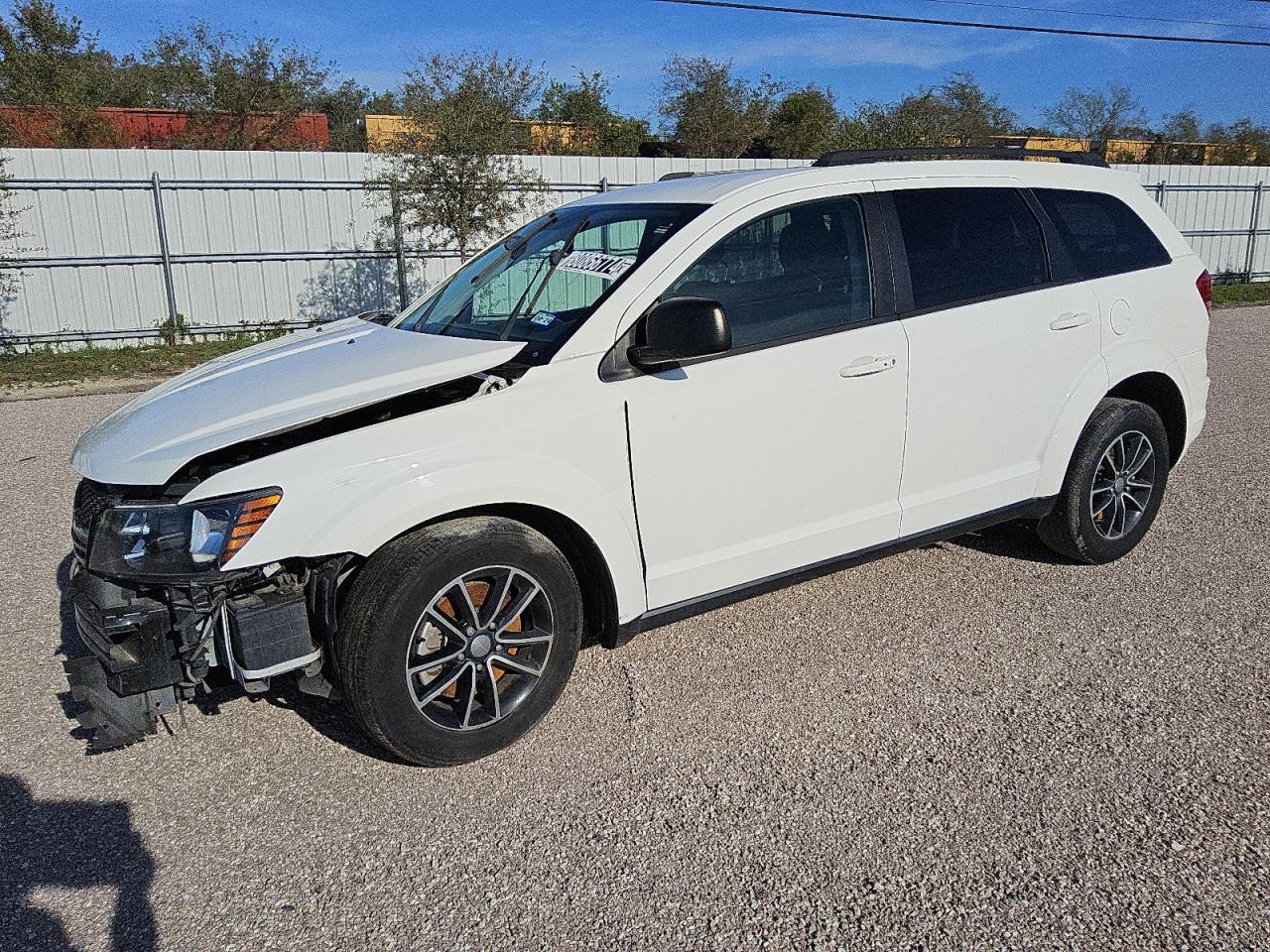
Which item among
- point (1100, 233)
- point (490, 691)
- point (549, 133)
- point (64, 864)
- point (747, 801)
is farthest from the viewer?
point (549, 133)

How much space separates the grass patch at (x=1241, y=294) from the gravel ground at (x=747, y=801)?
17906 mm

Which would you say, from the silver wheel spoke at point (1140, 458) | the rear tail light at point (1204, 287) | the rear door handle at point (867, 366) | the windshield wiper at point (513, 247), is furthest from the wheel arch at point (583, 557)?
the rear tail light at point (1204, 287)

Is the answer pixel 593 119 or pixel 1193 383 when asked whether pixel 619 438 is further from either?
pixel 593 119

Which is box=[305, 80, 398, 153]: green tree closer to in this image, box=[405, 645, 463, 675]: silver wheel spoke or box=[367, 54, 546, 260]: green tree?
box=[367, 54, 546, 260]: green tree

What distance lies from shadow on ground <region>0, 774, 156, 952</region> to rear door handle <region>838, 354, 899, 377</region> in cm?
291

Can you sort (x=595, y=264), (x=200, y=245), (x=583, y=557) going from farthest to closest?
1. (x=200, y=245)
2. (x=595, y=264)
3. (x=583, y=557)

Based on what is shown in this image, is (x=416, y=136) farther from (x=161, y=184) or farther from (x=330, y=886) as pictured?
(x=330, y=886)

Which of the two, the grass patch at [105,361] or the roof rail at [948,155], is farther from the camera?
the grass patch at [105,361]

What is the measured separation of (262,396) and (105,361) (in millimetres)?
11226

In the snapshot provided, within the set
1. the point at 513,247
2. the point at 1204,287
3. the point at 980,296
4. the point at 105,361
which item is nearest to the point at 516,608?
the point at 513,247

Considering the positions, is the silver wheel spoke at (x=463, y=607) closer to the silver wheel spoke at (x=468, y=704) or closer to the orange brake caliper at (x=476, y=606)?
the orange brake caliper at (x=476, y=606)

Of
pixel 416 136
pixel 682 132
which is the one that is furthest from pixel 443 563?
pixel 682 132

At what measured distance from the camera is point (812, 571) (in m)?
3.99

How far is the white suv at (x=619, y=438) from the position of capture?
9.95ft
